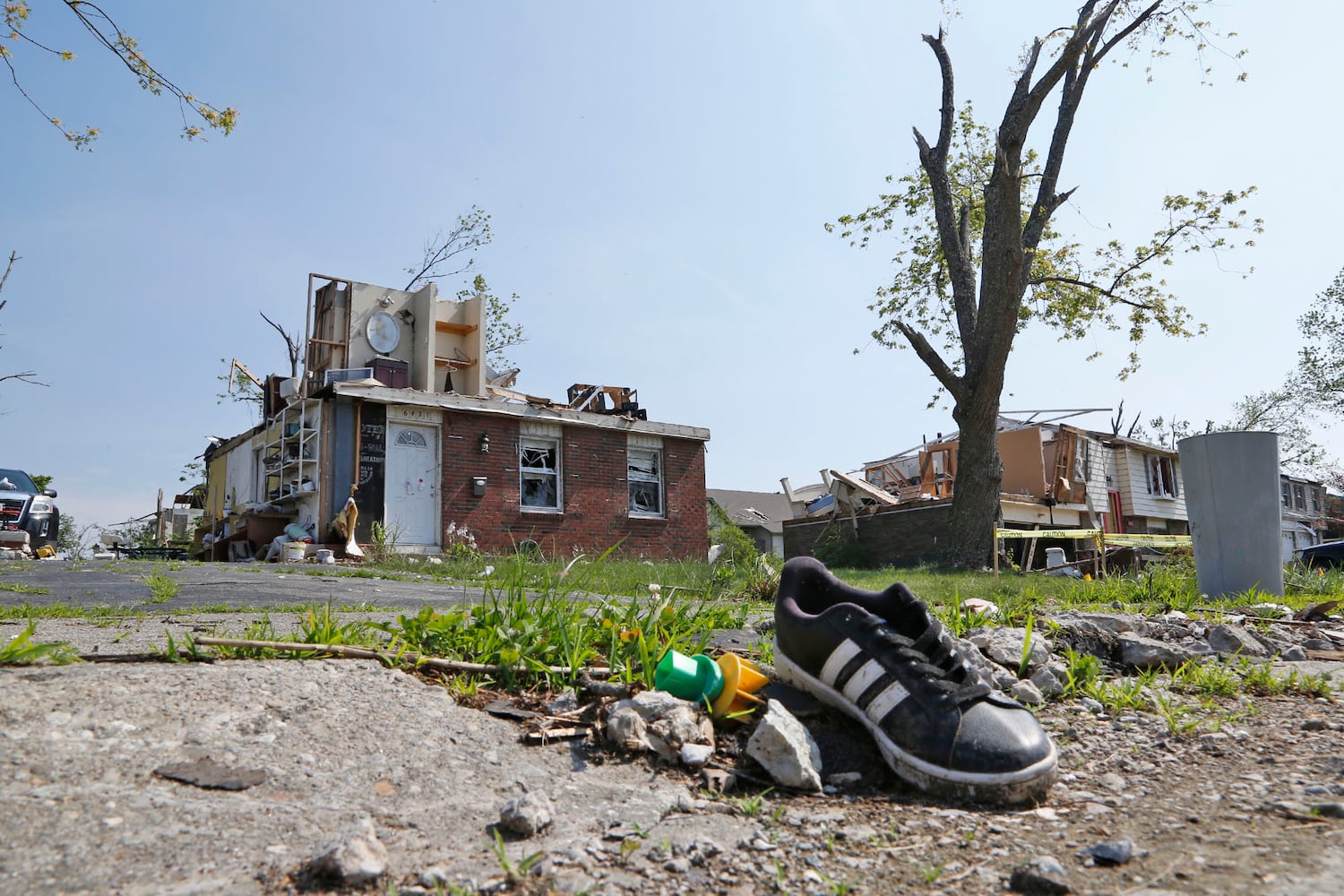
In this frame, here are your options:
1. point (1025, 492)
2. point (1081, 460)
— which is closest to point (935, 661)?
point (1025, 492)

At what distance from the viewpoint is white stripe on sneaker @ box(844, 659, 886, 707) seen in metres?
2.37

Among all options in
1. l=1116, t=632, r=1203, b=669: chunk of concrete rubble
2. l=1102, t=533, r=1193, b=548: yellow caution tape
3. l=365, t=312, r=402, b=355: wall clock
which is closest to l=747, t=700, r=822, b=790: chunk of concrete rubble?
l=1116, t=632, r=1203, b=669: chunk of concrete rubble

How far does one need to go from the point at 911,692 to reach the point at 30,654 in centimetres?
226

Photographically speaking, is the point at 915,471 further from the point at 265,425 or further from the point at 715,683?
the point at 715,683

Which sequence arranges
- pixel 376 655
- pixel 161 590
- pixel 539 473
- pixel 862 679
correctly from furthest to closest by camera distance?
1. pixel 539 473
2. pixel 161 590
3. pixel 376 655
4. pixel 862 679

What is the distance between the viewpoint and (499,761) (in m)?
2.11

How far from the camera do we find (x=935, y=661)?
244 cm

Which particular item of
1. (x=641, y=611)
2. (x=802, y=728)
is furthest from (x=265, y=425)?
(x=802, y=728)

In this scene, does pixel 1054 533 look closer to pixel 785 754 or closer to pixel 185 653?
pixel 785 754

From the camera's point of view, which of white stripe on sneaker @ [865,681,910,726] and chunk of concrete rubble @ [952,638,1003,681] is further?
chunk of concrete rubble @ [952,638,1003,681]

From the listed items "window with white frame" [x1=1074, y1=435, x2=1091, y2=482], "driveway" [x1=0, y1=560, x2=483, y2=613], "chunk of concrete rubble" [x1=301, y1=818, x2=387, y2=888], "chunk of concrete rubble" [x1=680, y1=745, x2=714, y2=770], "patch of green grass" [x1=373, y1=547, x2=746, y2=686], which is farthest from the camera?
"window with white frame" [x1=1074, y1=435, x2=1091, y2=482]

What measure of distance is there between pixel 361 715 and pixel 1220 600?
18.6ft

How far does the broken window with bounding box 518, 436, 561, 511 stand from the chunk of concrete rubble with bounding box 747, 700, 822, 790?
13752mm

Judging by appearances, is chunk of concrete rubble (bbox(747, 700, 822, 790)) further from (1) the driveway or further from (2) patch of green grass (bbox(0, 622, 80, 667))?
(2) patch of green grass (bbox(0, 622, 80, 667))
